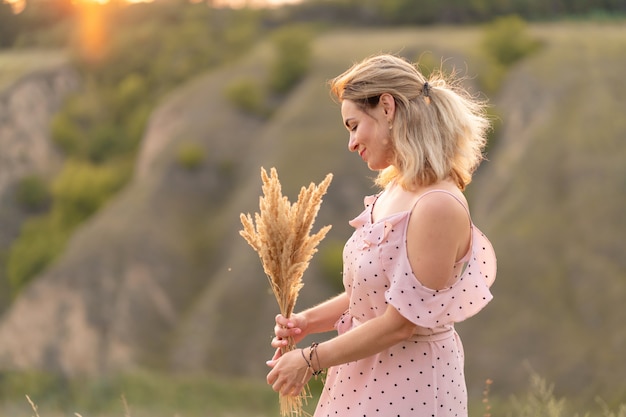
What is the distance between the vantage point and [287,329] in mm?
4023

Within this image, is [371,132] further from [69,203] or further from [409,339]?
[69,203]

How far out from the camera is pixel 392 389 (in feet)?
12.0

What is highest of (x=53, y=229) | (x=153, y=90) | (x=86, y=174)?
(x=153, y=90)

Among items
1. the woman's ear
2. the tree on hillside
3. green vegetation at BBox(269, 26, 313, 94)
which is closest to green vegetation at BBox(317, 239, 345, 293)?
green vegetation at BBox(269, 26, 313, 94)

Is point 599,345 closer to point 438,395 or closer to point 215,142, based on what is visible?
point 215,142

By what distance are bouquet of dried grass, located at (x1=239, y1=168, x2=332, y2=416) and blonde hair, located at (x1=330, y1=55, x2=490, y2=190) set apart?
431mm

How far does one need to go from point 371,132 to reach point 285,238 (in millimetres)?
617

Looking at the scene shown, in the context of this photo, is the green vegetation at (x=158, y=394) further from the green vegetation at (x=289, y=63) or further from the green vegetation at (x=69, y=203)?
the green vegetation at (x=289, y=63)

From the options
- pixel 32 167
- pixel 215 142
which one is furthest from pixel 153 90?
pixel 215 142

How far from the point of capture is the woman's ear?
143 inches

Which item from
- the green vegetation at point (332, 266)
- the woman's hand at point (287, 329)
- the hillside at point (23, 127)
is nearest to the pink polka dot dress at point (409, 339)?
the woman's hand at point (287, 329)

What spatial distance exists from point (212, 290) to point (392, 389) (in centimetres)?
4356

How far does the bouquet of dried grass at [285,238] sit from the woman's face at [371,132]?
0.78 ft

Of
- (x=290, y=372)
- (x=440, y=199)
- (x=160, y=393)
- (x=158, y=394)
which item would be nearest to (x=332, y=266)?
(x=160, y=393)
